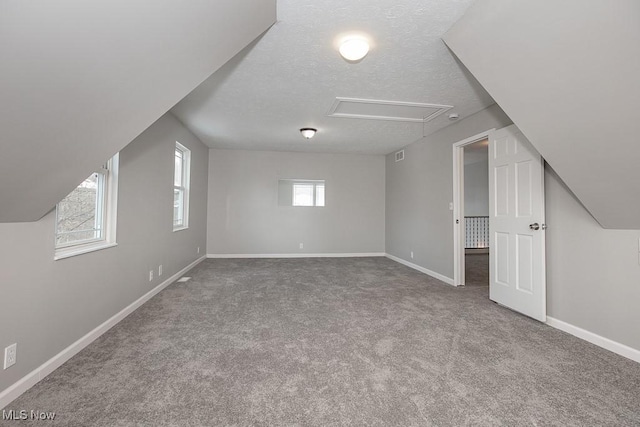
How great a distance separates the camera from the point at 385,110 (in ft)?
11.8

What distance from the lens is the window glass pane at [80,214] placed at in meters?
2.06

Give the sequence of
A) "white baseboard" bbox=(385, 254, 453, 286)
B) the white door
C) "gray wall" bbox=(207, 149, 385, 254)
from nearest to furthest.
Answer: the white door < "white baseboard" bbox=(385, 254, 453, 286) < "gray wall" bbox=(207, 149, 385, 254)

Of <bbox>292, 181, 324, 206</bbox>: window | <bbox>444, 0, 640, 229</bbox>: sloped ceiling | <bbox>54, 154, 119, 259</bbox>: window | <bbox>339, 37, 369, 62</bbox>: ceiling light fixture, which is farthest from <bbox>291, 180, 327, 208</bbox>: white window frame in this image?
<bbox>444, 0, 640, 229</bbox>: sloped ceiling

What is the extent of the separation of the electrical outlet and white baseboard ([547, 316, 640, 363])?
4.02 meters

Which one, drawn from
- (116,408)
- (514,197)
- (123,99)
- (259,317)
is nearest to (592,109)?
(514,197)

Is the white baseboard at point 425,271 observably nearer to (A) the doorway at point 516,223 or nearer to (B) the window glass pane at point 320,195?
(A) the doorway at point 516,223

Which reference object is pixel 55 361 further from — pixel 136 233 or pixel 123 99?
pixel 123 99

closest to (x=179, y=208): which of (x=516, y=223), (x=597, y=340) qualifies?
(x=516, y=223)

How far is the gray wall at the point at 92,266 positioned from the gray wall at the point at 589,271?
406cm

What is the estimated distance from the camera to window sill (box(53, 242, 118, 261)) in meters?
1.92

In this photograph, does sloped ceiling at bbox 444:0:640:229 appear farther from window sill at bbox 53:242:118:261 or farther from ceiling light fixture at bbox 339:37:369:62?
window sill at bbox 53:242:118:261

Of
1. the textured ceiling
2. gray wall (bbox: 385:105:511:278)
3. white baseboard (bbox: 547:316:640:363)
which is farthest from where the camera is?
gray wall (bbox: 385:105:511:278)
